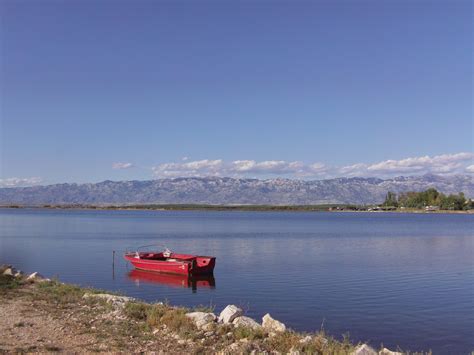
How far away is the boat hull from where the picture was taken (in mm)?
41094

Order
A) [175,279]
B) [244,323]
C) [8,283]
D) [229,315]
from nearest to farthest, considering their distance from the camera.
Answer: [244,323], [229,315], [8,283], [175,279]

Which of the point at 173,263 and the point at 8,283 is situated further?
the point at 173,263

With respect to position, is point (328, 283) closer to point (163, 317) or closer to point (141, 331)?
point (163, 317)

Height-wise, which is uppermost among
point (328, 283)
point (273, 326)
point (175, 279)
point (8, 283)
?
point (8, 283)

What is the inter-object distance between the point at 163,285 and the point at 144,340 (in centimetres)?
2182

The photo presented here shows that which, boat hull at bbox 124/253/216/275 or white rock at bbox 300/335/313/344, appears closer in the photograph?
white rock at bbox 300/335/313/344

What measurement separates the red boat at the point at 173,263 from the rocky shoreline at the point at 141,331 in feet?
62.7

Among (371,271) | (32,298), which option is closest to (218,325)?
(32,298)

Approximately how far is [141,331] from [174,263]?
25138 millimetres

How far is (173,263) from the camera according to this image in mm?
41969

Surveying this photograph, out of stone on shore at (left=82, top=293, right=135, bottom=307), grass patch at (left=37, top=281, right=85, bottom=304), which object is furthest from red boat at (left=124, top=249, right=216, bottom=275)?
stone on shore at (left=82, top=293, right=135, bottom=307)

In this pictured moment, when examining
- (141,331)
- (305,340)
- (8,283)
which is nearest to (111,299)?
(141,331)

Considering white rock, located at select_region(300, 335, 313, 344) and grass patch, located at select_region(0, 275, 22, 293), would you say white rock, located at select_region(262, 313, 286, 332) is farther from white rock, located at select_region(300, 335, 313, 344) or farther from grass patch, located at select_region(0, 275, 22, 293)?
grass patch, located at select_region(0, 275, 22, 293)

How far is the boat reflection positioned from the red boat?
46cm
